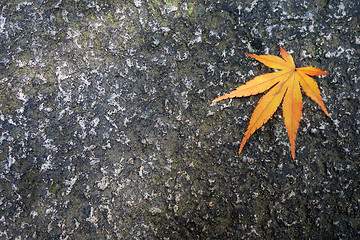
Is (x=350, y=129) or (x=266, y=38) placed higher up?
(x=266, y=38)

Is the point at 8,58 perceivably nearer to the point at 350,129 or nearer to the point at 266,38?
the point at 266,38

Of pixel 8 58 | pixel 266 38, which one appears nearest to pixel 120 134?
pixel 8 58

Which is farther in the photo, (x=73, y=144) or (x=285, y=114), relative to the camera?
(x=73, y=144)

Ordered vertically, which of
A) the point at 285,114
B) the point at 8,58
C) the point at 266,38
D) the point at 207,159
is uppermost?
the point at 266,38
